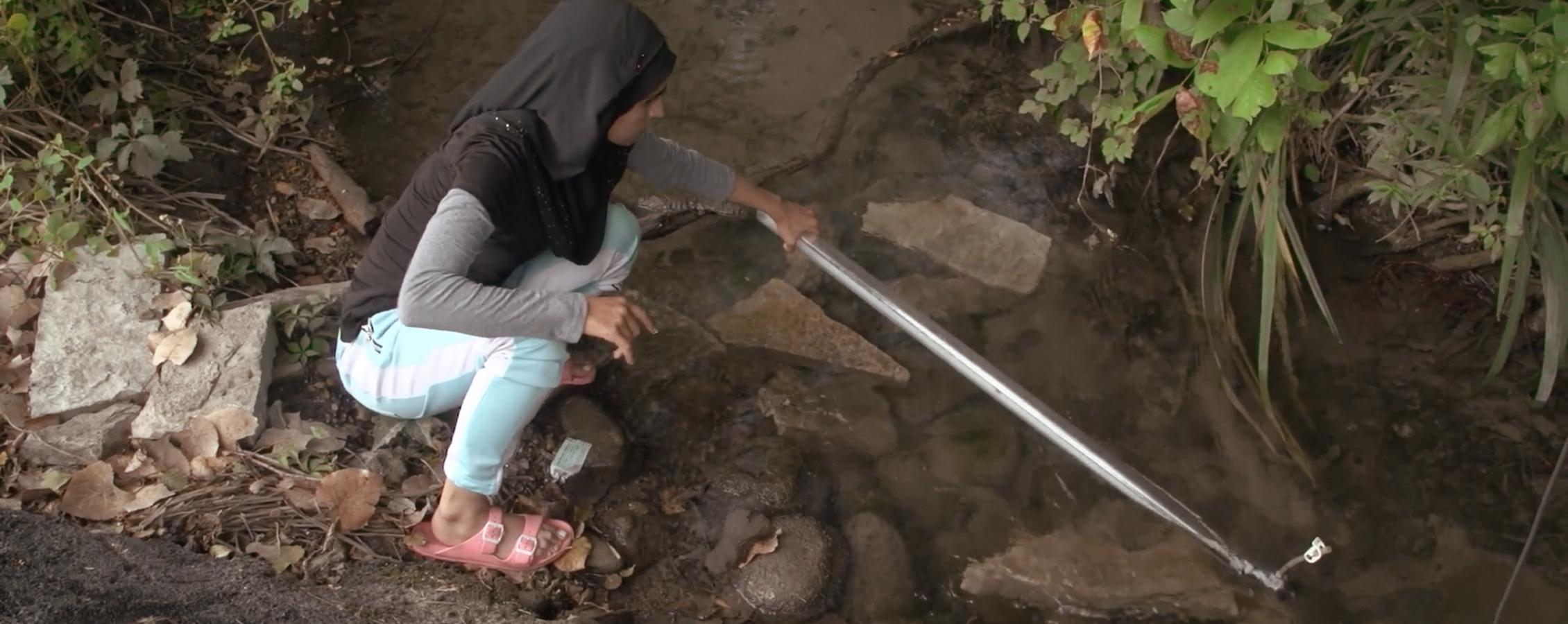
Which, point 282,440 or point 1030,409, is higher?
point 282,440

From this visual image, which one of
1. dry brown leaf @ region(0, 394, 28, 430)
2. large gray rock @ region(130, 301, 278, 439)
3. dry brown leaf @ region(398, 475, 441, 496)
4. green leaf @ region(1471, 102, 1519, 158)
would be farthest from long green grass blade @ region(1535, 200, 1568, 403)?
dry brown leaf @ region(0, 394, 28, 430)

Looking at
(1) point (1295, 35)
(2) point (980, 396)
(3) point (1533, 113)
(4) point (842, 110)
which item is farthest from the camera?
(4) point (842, 110)

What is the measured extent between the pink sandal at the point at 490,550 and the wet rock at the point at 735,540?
0.38m

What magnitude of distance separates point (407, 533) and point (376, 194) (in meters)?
1.24

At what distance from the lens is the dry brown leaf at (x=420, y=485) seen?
238cm

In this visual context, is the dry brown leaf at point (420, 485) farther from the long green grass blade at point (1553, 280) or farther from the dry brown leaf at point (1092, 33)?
the long green grass blade at point (1553, 280)

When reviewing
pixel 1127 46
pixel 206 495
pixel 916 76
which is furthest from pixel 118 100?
pixel 1127 46

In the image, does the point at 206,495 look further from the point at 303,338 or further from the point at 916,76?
the point at 916,76

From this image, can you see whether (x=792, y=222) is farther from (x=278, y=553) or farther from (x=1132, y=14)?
(x=278, y=553)

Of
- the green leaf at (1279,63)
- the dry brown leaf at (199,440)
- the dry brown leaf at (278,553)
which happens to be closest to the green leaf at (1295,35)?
the green leaf at (1279,63)

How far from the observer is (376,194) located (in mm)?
3121

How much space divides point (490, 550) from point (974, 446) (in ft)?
4.11

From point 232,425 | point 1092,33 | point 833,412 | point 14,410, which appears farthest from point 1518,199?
point 14,410

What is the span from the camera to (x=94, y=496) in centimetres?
218
